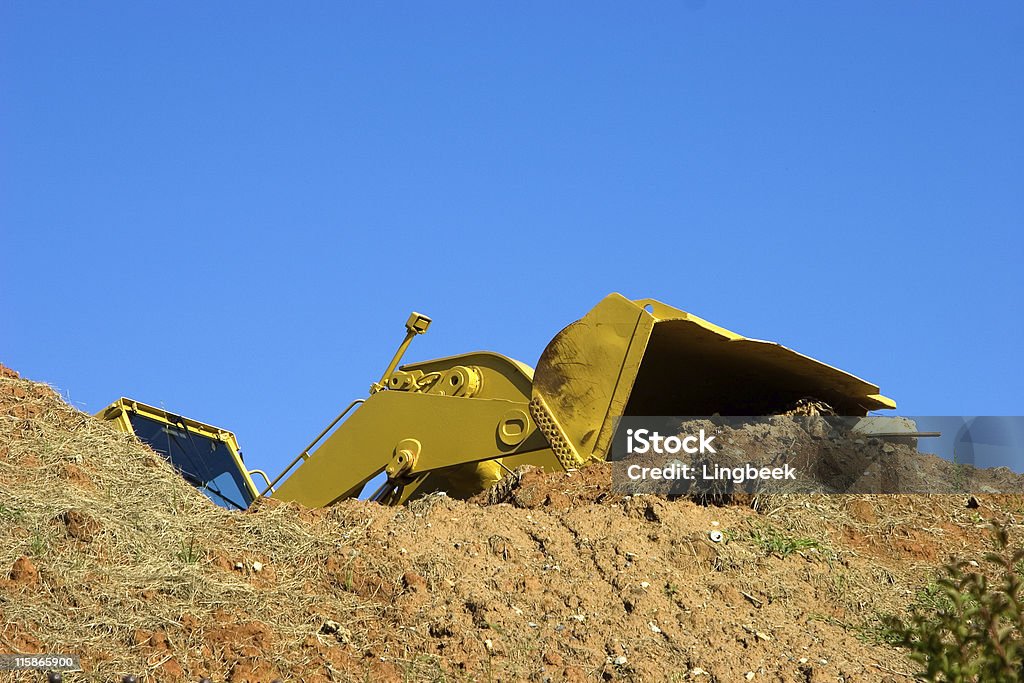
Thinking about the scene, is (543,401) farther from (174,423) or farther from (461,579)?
(174,423)

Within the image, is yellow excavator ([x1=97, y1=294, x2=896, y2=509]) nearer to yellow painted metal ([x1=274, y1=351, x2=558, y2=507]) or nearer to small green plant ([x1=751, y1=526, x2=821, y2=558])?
yellow painted metal ([x1=274, y1=351, x2=558, y2=507])

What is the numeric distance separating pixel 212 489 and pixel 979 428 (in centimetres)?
641

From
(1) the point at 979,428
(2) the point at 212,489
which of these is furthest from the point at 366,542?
(1) the point at 979,428

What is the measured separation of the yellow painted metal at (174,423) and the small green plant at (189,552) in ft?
10.5

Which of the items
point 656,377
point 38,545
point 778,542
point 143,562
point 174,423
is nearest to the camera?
point 38,545

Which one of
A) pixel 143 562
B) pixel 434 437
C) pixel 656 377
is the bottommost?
pixel 143 562

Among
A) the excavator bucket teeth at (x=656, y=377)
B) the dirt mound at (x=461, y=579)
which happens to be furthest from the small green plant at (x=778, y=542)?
the excavator bucket teeth at (x=656, y=377)

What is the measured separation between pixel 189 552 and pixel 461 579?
1626 millimetres

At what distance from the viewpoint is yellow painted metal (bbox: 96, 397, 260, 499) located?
10.7 m

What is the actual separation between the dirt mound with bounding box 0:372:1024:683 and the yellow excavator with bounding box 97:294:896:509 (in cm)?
44

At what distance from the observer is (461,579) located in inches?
→ 278

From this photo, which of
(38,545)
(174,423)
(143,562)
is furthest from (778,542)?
(174,423)

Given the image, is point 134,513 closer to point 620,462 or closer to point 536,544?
point 536,544

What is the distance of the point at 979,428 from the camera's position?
969 centimetres
